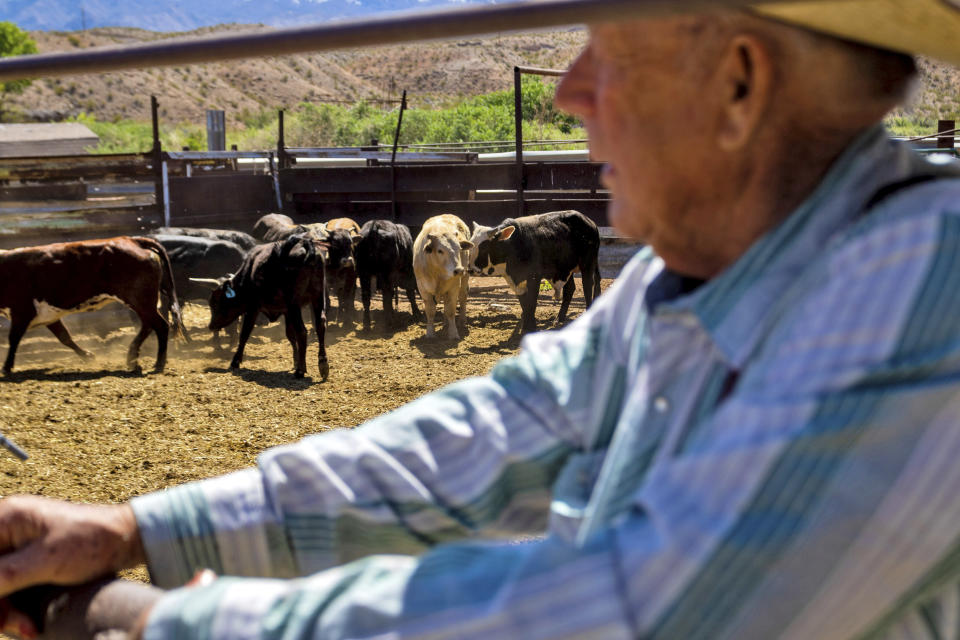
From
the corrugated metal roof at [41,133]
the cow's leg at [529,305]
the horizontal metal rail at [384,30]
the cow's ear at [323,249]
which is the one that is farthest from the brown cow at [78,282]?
the corrugated metal roof at [41,133]

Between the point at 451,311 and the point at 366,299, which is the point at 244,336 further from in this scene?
the point at 366,299

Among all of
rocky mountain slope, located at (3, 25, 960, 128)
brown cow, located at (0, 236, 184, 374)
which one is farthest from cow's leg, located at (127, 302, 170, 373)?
rocky mountain slope, located at (3, 25, 960, 128)

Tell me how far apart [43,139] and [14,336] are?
2791 cm

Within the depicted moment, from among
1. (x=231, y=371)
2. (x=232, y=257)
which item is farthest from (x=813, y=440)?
(x=232, y=257)

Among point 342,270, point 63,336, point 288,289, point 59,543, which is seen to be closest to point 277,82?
point 342,270

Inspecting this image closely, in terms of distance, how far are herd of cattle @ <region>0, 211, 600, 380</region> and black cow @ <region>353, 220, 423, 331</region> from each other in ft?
0.05

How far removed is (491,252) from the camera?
1161 centimetres

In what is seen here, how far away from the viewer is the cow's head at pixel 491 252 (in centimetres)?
1157

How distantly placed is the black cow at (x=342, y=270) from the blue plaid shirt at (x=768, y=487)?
419 inches

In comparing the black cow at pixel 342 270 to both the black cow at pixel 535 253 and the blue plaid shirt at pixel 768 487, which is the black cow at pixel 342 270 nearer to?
the black cow at pixel 535 253

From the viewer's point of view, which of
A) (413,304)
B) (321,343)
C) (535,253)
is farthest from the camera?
(413,304)

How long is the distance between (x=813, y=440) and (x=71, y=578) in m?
0.92

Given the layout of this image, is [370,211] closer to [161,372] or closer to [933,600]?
[161,372]

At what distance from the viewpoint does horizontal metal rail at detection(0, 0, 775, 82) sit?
0.75 metres
